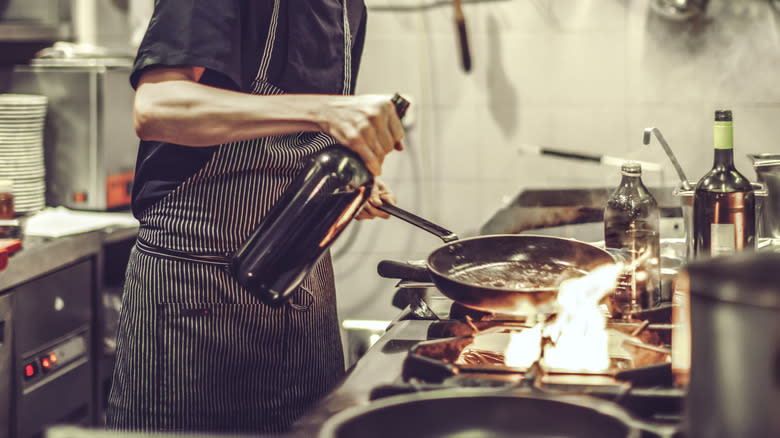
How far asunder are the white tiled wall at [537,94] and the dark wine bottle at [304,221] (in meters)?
2.11

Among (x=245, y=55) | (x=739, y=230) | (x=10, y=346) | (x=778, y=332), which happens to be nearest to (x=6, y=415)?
(x=10, y=346)

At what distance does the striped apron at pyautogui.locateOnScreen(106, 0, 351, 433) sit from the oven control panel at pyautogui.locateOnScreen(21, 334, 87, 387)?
0.79 meters

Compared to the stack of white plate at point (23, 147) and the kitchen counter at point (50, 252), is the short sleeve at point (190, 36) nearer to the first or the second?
the kitchen counter at point (50, 252)

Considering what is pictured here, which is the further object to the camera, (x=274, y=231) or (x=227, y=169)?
(x=227, y=169)

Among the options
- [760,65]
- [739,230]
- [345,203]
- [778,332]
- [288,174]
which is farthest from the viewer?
[760,65]

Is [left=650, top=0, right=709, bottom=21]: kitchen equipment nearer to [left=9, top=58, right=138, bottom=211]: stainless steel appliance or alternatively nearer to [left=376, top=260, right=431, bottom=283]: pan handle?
[left=9, top=58, right=138, bottom=211]: stainless steel appliance

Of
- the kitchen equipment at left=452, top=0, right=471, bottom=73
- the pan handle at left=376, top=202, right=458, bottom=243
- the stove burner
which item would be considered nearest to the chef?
the pan handle at left=376, top=202, right=458, bottom=243

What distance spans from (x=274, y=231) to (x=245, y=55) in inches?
15.1

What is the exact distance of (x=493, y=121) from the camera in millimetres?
3004

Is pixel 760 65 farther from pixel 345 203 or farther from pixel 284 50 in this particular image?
pixel 345 203

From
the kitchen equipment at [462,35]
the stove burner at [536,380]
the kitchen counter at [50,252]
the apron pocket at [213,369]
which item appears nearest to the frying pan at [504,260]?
the stove burner at [536,380]

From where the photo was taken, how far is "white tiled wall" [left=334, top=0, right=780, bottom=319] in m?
2.86

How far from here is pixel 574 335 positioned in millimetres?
915

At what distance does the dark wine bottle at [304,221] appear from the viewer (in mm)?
894
